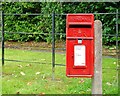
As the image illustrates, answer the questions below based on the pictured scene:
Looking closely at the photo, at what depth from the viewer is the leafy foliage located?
12.0m

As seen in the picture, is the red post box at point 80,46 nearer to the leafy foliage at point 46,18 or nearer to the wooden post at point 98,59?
the wooden post at point 98,59

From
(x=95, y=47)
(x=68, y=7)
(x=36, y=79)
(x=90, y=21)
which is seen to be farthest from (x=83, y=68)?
(x=68, y=7)

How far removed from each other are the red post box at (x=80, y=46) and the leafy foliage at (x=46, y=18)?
7391mm

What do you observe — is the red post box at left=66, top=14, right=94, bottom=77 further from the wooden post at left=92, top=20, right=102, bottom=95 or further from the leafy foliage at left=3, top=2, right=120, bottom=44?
the leafy foliage at left=3, top=2, right=120, bottom=44

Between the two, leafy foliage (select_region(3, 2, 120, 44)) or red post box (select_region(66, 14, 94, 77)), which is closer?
red post box (select_region(66, 14, 94, 77))

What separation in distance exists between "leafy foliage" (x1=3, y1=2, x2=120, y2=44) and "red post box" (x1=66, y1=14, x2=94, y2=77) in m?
7.39

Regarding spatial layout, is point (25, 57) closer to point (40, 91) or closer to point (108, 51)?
point (108, 51)

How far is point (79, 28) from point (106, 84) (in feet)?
8.14

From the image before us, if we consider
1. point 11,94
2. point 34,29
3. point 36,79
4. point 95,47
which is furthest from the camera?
point 34,29

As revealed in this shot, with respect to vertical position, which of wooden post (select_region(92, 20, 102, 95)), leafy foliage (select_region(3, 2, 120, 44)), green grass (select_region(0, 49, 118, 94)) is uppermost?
leafy foliage (select_region(3, 2, 120, 44))

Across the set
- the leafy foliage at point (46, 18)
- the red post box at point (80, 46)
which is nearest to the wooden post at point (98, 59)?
the red post box at point (80, 46)

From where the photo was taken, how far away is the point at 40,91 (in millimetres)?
5945

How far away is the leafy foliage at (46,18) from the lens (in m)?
12.0

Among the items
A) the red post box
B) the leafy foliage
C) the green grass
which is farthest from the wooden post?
the leafy foliage
